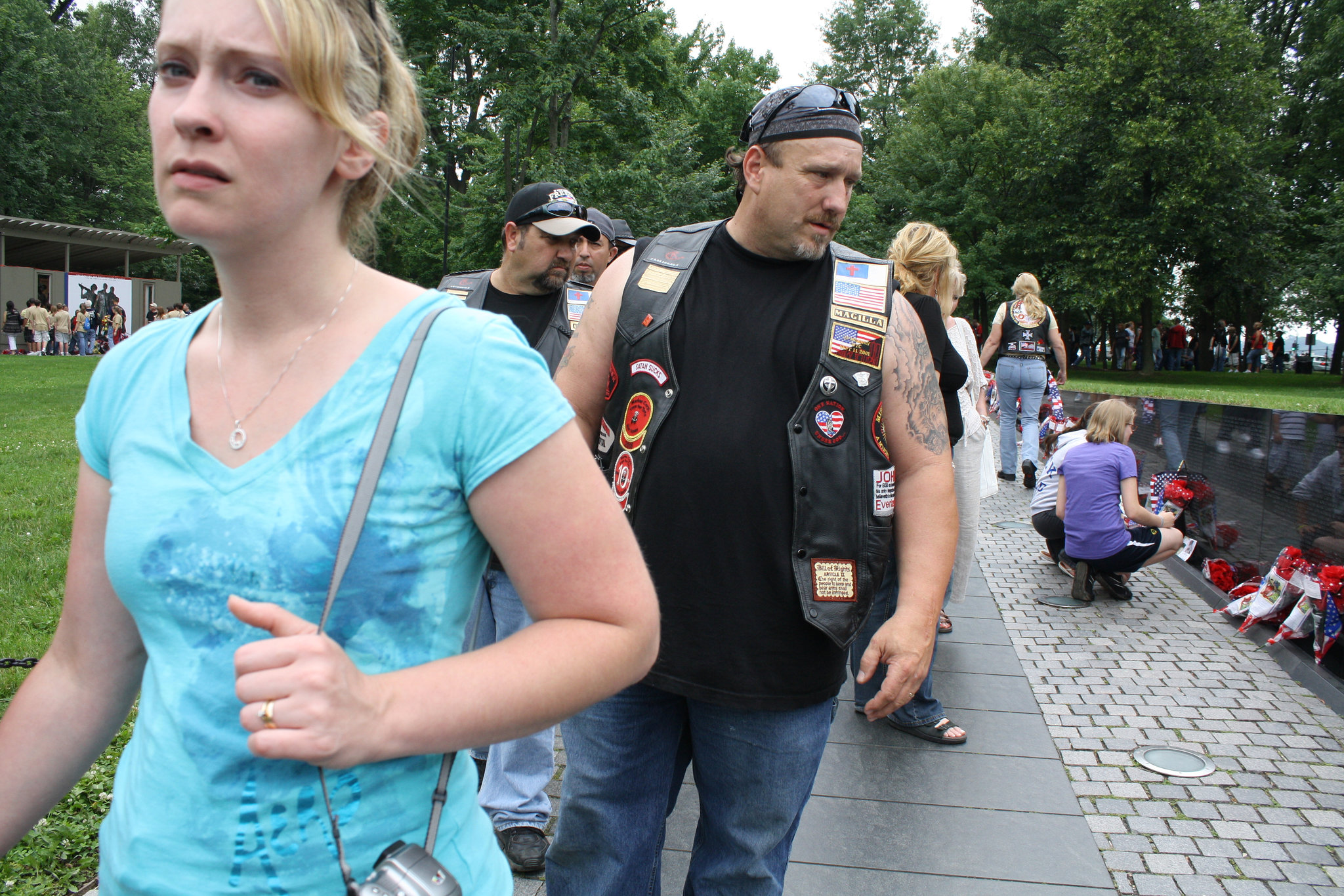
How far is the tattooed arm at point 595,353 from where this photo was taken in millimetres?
2432

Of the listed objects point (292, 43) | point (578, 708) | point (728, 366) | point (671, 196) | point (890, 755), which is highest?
point (671, 196)

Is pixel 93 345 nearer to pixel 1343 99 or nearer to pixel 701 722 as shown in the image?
pixel 701 722

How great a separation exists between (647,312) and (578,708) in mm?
1363

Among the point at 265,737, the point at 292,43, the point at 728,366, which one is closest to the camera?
the point at 265,737

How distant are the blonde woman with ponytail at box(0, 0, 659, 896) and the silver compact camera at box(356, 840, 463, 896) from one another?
1 centimetres

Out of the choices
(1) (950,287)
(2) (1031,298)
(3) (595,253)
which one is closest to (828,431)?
(3) (595,253)

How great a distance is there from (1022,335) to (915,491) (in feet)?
30.6

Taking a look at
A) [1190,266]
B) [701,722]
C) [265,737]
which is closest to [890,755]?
[701,722]

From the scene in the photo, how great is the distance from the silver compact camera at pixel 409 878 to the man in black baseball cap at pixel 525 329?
6.81 ft

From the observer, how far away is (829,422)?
2.18m

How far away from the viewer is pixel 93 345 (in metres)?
30.1

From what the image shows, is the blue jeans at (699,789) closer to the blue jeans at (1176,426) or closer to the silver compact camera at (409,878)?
the silver compact camera at (409,878)

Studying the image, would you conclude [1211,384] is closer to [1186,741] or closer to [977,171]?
[977,171]

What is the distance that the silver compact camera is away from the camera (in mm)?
1005
